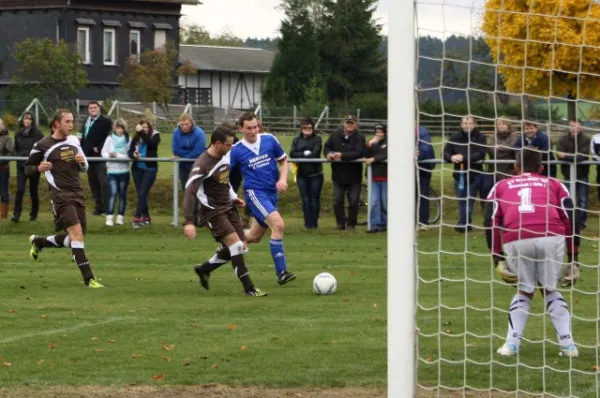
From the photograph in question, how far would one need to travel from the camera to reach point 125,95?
54625mm

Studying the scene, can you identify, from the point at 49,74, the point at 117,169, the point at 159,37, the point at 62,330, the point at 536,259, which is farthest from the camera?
the point at 159,37

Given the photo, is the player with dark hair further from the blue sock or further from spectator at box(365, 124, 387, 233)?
spectator at box(365, 124, 387, 233)

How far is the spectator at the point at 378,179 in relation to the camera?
68.0 ft

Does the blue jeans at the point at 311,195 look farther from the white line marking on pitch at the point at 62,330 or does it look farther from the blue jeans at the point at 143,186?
the white line marking on pitch at the point at 62,330

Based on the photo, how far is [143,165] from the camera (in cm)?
2180

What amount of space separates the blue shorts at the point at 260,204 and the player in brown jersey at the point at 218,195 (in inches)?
21.9

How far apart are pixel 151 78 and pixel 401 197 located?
157 feet

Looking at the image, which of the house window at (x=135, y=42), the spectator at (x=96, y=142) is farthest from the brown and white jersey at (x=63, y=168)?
the house window at (x=135, y=42)

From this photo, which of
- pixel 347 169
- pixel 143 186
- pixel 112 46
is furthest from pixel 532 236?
pixel 112 46

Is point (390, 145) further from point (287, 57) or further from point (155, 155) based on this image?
point (287, 57)

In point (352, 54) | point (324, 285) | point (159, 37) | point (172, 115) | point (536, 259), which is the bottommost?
point (324, 285)

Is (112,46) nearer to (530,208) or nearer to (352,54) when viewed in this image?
(352,54)

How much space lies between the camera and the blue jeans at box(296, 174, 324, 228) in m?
21.1

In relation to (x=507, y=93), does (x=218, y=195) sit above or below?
below
